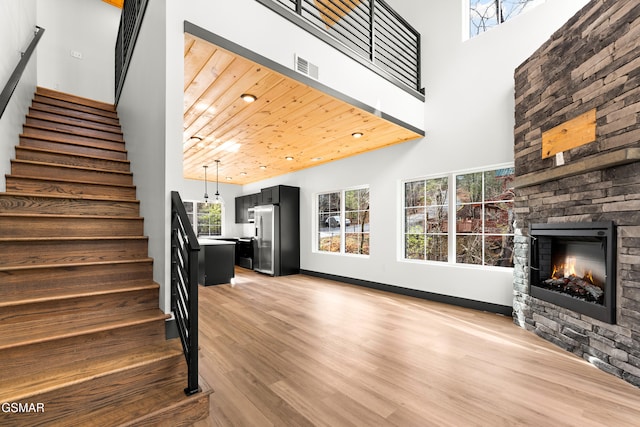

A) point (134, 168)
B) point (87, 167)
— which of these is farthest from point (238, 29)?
point (87, 167)

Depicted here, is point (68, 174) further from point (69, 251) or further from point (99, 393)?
point (99, 393)

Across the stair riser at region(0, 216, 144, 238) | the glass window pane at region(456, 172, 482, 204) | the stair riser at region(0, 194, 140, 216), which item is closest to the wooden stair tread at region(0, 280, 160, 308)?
the stair riser at region(0, 216, 144, 238)

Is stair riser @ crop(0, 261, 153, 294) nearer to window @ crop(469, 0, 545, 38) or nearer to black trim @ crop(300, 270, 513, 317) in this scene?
black trim @ crop(300, 270, 513, 317)

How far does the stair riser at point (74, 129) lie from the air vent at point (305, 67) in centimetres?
236

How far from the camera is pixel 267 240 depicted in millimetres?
6574

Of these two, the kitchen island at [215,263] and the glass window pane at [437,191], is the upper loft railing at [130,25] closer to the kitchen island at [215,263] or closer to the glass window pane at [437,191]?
the kitchen island at [215,263]

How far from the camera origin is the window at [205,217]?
823 centimetres

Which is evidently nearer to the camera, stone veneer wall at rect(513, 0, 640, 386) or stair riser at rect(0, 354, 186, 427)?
stair riser at rect(0, 354, 186, 427)

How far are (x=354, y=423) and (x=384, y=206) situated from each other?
3.65 metres

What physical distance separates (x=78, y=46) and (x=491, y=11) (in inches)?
291

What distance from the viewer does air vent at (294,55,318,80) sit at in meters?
2.64

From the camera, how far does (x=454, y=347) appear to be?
2676mm

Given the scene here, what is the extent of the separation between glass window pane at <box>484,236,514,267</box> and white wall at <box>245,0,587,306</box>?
0.14m

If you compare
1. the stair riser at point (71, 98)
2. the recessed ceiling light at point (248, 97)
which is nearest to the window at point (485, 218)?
the recessed ceiling light at point (248, 97)
